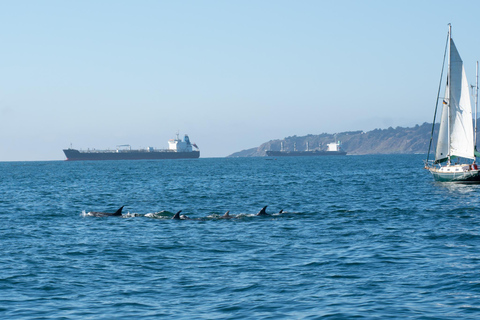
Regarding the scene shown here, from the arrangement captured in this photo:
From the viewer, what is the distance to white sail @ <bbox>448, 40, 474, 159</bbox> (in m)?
59.8

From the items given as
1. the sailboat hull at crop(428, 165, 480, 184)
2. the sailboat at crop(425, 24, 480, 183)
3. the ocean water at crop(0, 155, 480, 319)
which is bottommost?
the ocean water at crop(0, 155, 480, 319)

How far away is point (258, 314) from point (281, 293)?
207 centimetres

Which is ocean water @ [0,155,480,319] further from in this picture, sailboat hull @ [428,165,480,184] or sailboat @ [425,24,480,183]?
sailboat @ [425,24,480,183]

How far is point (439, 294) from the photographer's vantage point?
55.1 ft

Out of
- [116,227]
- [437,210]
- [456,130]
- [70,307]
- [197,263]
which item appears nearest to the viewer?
[70,307]

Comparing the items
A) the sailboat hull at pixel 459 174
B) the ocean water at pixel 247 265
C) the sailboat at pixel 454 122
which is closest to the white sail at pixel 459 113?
the sailboat at pixel 454 122

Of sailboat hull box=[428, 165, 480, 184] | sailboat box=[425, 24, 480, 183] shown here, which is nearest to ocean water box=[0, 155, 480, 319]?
sailboat hull box=[428, 165, 480, 184]

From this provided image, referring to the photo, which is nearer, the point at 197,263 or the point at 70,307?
the point at 70,307

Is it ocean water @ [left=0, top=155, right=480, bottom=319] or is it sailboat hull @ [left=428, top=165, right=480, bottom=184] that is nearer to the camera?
ocean water @ [left=0, top=155, right=480, bottom=319]

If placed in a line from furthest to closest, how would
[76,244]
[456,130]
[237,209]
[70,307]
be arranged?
[456,130] < [237,209] < [76,244] < [70,307]

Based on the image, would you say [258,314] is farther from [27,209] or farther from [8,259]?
[27,209]

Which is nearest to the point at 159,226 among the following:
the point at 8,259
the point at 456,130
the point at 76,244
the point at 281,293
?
the point at 76,244

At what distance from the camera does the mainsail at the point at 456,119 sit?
196 feet

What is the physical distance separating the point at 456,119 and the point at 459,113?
642mm
